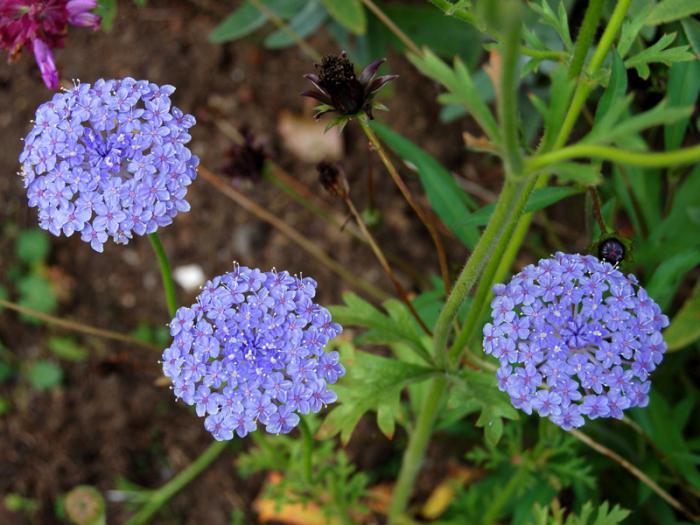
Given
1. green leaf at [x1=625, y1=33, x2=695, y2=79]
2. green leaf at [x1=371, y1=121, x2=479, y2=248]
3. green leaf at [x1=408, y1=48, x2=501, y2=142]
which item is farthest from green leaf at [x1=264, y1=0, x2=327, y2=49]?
green leaf at [x1=408, y1=48, x2=501, y2=142]

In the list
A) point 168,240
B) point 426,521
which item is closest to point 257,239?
point 168,240

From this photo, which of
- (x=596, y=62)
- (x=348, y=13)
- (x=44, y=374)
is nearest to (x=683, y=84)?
(x=596, y=62)

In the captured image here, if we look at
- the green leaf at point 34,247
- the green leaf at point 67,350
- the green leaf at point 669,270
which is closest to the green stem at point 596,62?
the green leaf at point 669,270

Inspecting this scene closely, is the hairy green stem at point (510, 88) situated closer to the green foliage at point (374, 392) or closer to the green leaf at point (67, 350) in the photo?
the green foliage at point (374, 392)

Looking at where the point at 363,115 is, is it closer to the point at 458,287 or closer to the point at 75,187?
the point at 458,287

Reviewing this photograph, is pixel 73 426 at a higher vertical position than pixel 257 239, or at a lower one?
lower

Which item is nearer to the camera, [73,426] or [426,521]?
[426,521]

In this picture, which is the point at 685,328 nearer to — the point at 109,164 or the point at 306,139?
the point at 109,164
